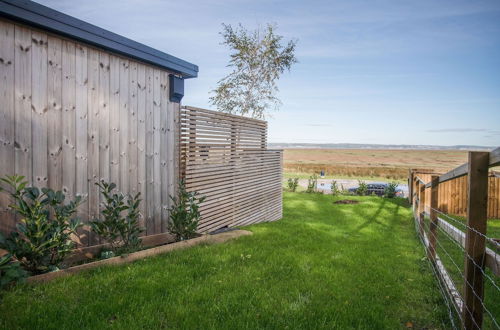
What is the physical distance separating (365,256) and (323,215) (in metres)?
4.81

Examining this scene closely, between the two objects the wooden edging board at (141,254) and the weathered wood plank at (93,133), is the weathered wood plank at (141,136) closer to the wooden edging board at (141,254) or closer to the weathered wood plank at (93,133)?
the weathered wood plank at (93,133)

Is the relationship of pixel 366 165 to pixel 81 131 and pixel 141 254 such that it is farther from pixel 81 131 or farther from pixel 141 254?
pixel 81 131

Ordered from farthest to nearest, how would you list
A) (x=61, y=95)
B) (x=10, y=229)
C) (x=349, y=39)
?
(x=349, y=39)
(x=61, y=95)
(x=10, y=229)

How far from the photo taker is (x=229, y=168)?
7.16 metres

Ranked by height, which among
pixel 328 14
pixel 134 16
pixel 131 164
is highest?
pixel 328 14

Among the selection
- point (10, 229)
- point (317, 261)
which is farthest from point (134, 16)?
point (317, 261)

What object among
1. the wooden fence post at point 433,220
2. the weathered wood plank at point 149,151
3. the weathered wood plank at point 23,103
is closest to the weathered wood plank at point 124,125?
the weathered wood plank at point 149,151

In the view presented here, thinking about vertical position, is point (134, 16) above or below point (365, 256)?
above

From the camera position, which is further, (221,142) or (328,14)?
(328,14)

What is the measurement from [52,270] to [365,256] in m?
4.28

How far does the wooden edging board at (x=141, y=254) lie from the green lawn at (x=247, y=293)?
0.15 metres

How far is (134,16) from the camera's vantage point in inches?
484

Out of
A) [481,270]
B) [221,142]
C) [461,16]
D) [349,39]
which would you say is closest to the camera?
[481,270]

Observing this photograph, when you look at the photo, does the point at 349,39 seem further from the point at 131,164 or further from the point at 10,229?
the point at 10,229
